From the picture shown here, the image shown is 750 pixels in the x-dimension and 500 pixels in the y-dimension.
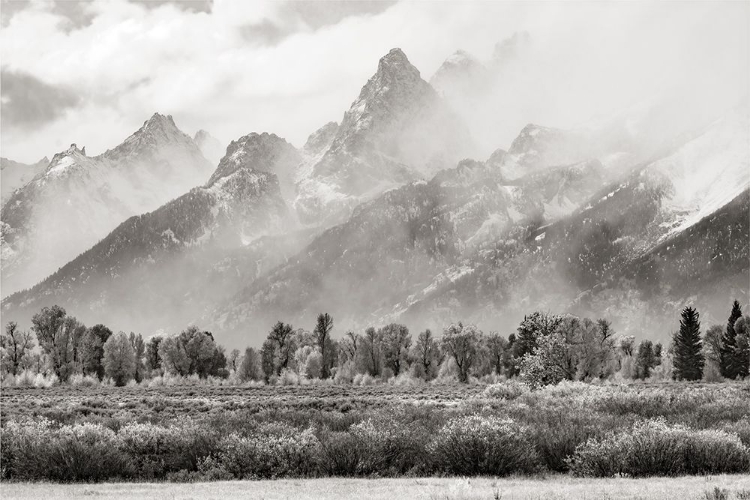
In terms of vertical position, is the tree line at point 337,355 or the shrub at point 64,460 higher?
the tree line at point 337,355

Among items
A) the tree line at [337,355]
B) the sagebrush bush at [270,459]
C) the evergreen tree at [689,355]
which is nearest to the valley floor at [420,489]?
the sagebrush bush at [270,459]

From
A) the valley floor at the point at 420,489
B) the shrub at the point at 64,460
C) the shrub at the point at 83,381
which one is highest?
the shrub at the point at 83,381

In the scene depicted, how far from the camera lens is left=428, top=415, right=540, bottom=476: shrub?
29.4 m

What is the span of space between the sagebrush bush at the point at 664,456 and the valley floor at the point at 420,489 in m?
1.51

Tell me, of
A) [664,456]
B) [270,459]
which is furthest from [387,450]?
[664,456]

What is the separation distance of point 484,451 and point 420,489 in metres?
6.05

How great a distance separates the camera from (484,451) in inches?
1171

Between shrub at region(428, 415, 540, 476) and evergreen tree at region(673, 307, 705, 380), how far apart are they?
89042mm

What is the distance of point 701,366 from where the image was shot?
110 m

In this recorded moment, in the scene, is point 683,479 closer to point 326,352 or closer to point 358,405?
point 358,405

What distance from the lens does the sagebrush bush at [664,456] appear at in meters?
28.0

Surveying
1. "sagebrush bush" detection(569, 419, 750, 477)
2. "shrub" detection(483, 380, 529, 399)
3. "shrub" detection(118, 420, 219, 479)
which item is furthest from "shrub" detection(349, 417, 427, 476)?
"shrub" detection(483, 380, 529, 399)

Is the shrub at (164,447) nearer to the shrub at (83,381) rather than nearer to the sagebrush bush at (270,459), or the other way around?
the sagebrush bush at (270,459)

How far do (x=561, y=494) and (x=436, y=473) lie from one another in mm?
8557
